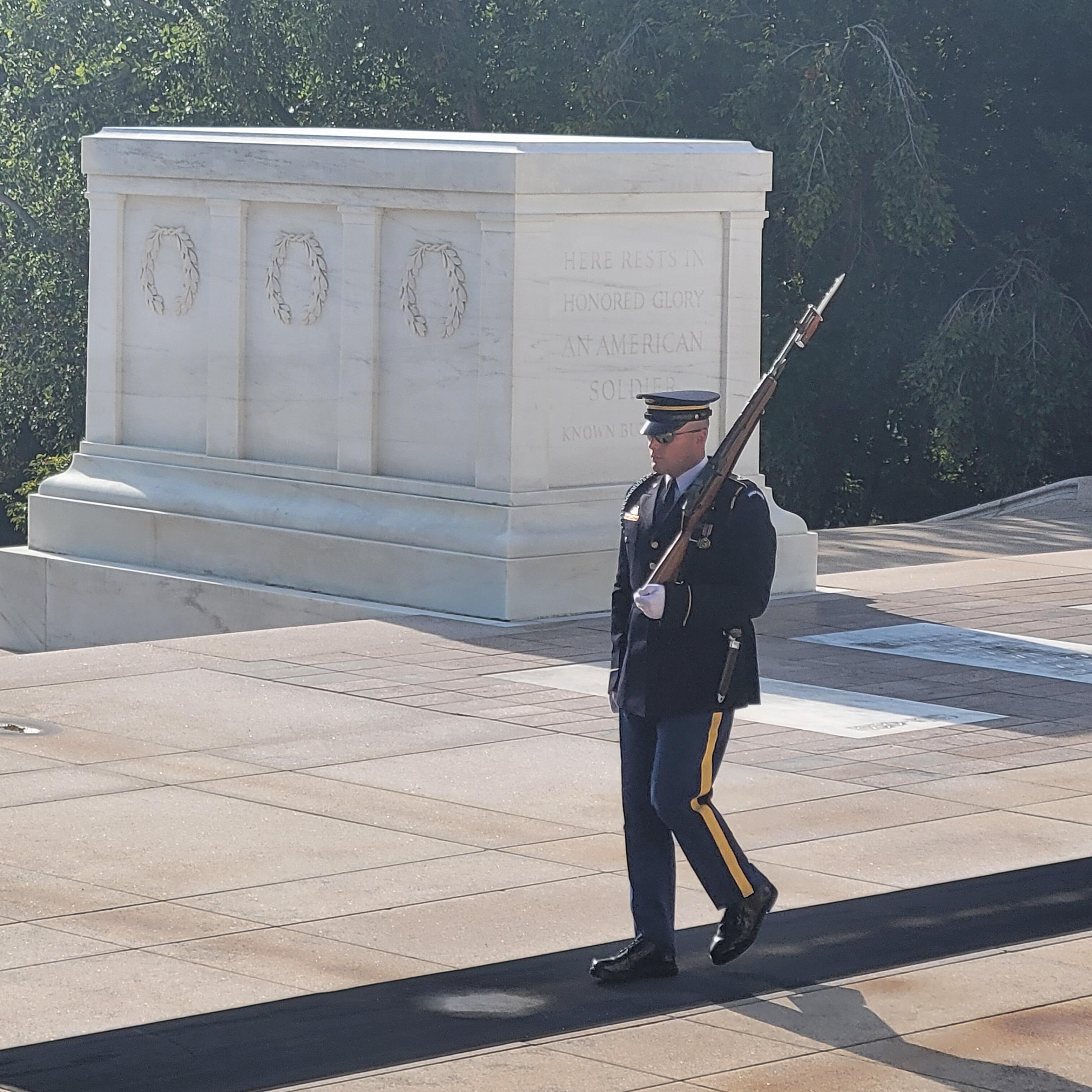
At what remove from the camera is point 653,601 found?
19.3 feet

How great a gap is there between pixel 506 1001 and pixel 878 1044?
Answer: 99cm

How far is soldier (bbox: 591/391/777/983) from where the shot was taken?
5.95m

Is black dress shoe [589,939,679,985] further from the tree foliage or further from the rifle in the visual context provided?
the tree foliage

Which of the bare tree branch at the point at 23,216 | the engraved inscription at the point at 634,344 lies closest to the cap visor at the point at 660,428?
the engraved inscription at the point at 634,344

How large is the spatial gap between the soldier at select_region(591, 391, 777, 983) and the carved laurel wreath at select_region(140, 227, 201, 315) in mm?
8403

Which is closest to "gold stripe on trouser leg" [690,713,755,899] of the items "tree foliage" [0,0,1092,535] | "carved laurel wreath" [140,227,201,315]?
"carved laurel wreath" [140,227,201,315]

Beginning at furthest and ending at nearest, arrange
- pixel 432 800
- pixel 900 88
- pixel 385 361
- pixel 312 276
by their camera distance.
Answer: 1. pixel 900 88
2. pixel 312 276
3. pixel 385 361
4. pixel 432 800

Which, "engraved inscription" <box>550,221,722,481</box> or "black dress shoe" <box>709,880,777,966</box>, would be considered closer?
"black dress shoe" <box>709,880,777,966</box>

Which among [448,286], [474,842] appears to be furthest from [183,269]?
[474,842]

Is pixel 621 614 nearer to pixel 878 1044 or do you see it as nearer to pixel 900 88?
pixel 878 1044

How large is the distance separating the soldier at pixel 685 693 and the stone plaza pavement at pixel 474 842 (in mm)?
253

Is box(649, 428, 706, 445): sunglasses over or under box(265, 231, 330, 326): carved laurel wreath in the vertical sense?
under

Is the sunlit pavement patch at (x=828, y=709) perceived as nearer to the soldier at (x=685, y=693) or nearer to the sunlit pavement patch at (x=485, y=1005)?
the soldier at (x=685, y=693)

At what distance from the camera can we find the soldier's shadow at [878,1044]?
17.2ft
